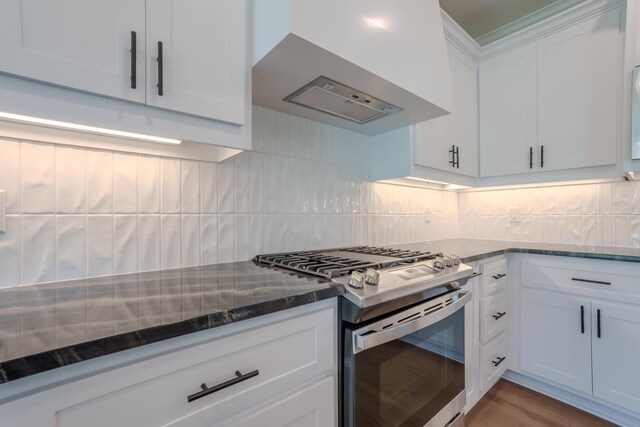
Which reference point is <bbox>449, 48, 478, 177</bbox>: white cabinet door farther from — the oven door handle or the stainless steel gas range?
the oven door handle

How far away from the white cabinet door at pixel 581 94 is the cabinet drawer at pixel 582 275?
0.61 m

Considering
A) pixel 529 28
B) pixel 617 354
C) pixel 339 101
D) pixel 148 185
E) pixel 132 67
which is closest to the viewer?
pixel 132 67

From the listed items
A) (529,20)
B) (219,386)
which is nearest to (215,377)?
(219,386)

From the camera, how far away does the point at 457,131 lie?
2.06m

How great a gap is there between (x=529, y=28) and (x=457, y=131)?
0.81 m

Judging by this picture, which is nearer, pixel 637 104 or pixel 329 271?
pixel 329 271

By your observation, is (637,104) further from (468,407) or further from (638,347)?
(468,407)

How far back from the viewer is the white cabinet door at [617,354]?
1.48 m

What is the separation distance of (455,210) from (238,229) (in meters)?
A: 2.02

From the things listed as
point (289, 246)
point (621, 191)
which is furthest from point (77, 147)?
point (621, 191)

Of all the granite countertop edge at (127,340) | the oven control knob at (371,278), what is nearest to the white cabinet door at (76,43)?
the granite countertop edge at (127,340)

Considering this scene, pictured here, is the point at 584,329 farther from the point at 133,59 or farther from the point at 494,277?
the point at 133,59

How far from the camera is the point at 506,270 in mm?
1911

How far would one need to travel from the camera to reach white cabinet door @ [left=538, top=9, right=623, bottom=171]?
1726 millimetres
